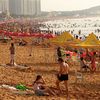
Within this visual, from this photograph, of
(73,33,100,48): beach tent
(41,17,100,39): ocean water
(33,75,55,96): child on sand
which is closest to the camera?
(33,75,55,96): child on sand

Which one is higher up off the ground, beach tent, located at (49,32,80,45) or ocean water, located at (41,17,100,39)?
ocean water, located at (41,17,100,39)

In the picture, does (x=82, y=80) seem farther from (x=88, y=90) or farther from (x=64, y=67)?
(x=64, y=67)

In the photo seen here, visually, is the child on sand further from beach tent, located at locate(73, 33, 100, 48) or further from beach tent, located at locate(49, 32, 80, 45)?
beach tent, located at locate(49, 32, 80, 45)

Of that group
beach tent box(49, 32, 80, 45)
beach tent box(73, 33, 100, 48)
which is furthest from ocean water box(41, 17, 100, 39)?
beach tent box(73, 33, 100, 48)

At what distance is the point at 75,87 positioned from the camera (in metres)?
10.9

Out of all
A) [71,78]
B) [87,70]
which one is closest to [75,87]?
[71,78]

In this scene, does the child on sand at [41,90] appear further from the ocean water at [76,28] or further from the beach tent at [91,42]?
the ocean water at [76,28]

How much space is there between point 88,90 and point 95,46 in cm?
366

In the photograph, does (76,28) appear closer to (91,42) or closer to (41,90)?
(91,42)

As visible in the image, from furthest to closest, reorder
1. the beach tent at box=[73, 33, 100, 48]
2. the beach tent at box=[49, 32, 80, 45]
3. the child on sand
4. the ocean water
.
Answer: the ocean water
the beach tent at box=[49, 32, 80, 45]
the beach tent at box=[73, 33, 100, 48]
the child on sand

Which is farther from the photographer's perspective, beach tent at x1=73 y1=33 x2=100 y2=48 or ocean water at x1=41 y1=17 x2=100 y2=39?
ocean water at x1=41 y1=17 x2=100 y2=39

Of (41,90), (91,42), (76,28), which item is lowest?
(41,90)

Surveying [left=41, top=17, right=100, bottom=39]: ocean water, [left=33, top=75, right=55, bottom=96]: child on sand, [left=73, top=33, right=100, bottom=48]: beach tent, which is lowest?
[left=33, top=75, right=55, bottom=96]: child on sand

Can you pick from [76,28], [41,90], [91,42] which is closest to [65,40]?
[91,42]
